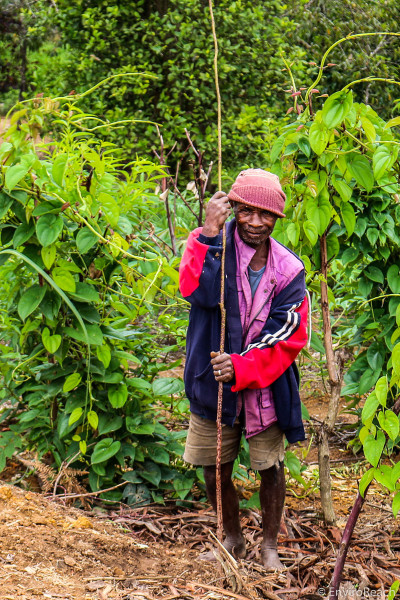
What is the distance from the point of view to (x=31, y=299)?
2.97m

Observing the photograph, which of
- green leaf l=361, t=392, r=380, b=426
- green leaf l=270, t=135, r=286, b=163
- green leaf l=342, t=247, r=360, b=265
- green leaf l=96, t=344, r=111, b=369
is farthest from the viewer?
green leaf l=342, t=247, r=360, b=265

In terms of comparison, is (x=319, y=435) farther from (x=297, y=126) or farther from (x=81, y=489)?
(x=297, y=126)

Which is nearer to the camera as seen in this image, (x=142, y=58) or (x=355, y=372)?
(x=355, y=372)

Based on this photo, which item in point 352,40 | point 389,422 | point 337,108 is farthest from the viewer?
point 352,40

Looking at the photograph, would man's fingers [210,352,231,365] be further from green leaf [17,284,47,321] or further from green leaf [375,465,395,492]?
green leaf [17,284,47,321]

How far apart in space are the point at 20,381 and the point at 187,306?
83cm

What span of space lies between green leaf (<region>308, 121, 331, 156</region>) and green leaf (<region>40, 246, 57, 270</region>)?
42.1 inches

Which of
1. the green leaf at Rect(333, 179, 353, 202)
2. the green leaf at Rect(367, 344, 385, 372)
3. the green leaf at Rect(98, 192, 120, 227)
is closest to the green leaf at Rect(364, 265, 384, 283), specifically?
the green leaf at Rect(367, 344, 385, 372)

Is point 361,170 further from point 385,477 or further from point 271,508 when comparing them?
point 271,508

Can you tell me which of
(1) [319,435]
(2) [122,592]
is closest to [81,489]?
(2) [122,592]

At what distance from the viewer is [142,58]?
691 cm

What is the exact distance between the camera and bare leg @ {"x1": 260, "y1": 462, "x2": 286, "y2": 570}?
112 inches

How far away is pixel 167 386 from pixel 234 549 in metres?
0.73

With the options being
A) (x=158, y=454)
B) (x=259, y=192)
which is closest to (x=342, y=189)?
(x=259, y=192)
